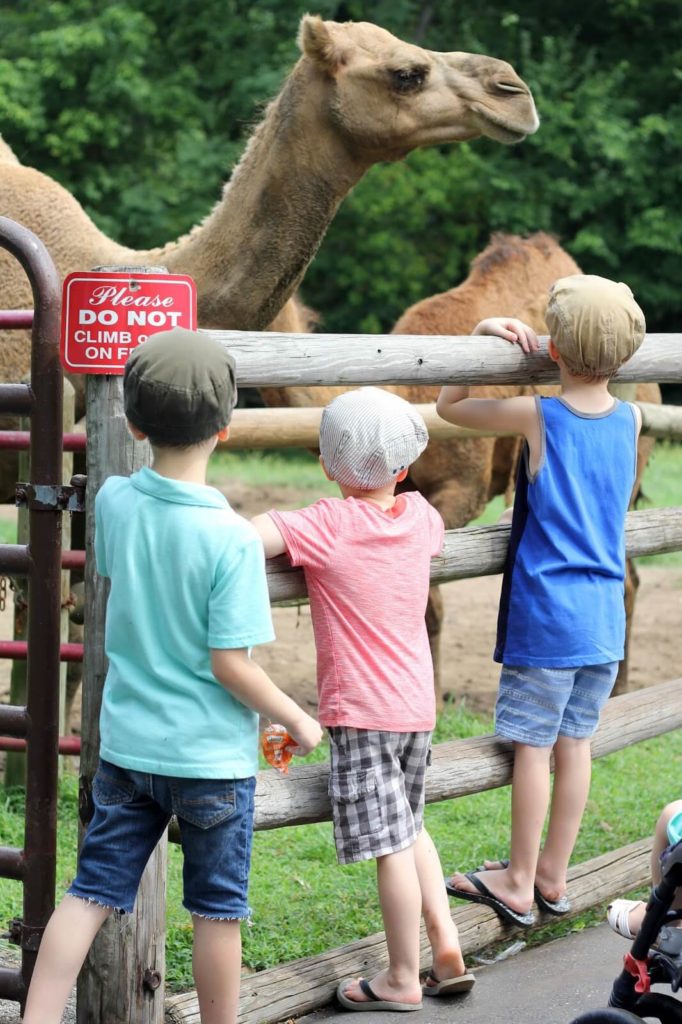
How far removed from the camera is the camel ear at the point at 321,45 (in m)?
5.69

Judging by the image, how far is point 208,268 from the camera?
19.0ft

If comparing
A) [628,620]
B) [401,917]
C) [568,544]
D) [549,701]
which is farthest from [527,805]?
[628,620]

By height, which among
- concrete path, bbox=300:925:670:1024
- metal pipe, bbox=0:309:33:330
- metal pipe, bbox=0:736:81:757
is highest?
metal pipe, bbox=0:309:33:330

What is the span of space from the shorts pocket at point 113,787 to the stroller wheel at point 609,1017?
0.99 metres

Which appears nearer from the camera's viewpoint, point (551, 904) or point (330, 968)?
point (330, 968)

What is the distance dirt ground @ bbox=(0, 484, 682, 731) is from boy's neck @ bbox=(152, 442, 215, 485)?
11.8 feet

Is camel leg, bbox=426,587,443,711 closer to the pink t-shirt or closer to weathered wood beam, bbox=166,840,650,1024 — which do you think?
weathered wood beam, bbox=166,840,650,1024

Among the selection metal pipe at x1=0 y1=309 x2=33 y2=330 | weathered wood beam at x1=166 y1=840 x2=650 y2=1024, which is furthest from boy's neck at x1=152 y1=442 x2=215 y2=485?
weathered wood beam at x1=166 y1=840 x2=650 y2=1024

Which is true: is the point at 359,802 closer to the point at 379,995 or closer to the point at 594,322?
the point at 379,995

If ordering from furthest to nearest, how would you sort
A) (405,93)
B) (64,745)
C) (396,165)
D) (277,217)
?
(396,165) → (405,93) → (277,217) → (64,745)

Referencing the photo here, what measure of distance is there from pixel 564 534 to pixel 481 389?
13.3 feet

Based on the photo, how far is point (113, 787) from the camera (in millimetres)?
2635

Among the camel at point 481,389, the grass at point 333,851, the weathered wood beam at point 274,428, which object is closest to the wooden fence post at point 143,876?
the grass at point 333,851

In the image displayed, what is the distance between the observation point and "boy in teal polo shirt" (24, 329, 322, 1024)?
250cm
